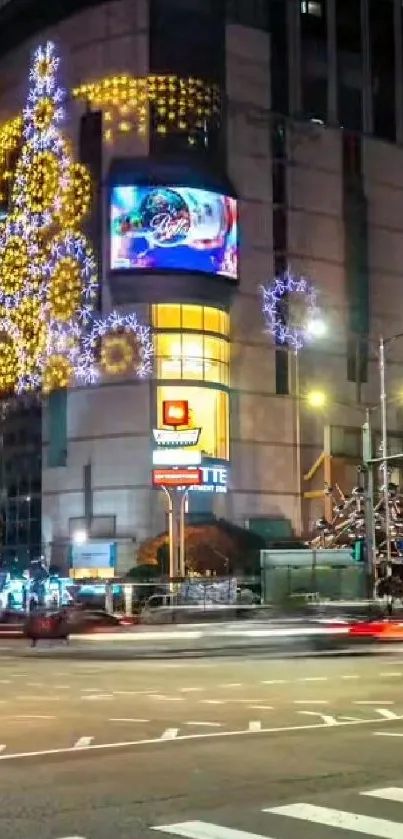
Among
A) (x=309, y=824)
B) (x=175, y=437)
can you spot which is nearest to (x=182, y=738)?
(x=309, y=824)

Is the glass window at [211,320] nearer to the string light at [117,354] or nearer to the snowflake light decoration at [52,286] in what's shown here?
the snowflake light decoration at [52,286]

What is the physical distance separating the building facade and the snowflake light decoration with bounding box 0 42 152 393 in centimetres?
103

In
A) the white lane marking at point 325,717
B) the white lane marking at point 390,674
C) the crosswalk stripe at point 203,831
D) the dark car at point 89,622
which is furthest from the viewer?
the dark car at point 89,622

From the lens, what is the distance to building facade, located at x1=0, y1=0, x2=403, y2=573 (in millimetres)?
68062

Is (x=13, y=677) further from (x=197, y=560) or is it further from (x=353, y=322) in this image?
(x=353, y=322)

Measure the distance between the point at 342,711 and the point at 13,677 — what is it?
9442mm

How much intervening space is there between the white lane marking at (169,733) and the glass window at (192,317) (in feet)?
180

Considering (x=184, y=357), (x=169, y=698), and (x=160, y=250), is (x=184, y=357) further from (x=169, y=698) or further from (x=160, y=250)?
(x=169, y=698)

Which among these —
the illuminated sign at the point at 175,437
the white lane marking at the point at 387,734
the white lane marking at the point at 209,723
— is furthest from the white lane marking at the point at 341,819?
the illuminated sign at the point at 175,437

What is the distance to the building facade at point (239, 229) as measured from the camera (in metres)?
68.1

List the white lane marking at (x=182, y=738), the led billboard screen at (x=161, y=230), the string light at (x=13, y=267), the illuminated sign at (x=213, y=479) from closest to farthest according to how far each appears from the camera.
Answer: the white lane marking at (x=182, y=738), the illuminated sign at (x=213, y=479), the led billboard screen at (x=161, y=230), the string light at (x=13, y=267)

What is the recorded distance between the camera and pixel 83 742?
13172 mm

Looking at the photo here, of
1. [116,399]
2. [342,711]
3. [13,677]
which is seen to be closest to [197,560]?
[116,399]

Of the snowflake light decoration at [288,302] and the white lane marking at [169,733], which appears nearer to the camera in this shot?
the white lane marking at [169,733]
